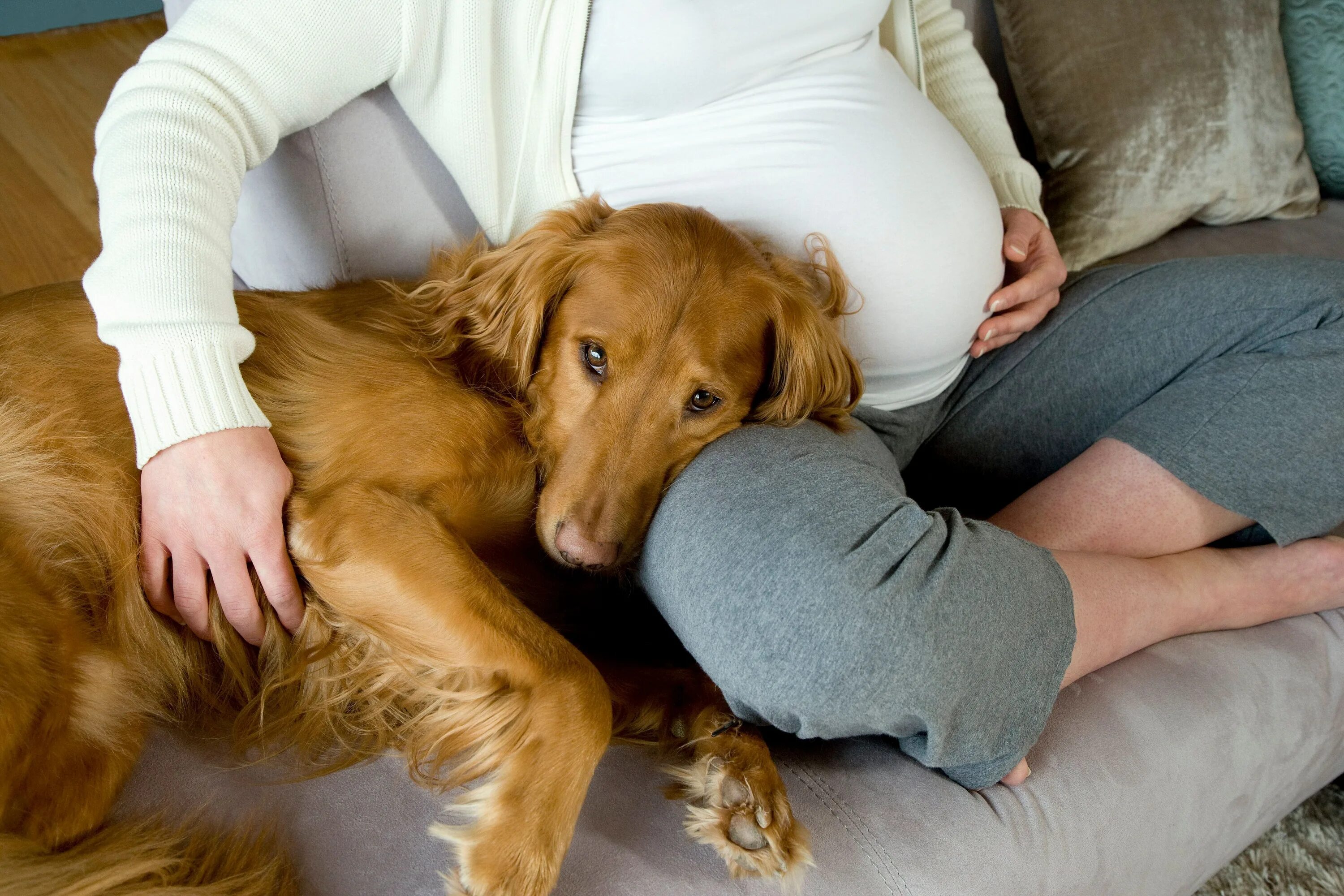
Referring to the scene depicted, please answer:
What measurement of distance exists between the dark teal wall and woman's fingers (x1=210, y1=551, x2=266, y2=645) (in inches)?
106

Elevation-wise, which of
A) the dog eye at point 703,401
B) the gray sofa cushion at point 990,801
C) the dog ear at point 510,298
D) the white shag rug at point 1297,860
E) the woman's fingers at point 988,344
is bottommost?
the white shag rug at point 1297,860

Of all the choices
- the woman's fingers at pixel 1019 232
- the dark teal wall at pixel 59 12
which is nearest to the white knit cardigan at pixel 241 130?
the woman's fingers at pixel 1019 232

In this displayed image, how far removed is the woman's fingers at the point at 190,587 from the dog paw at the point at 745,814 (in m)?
0.69

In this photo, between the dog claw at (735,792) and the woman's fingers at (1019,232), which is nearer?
the dog claw at (735,792)

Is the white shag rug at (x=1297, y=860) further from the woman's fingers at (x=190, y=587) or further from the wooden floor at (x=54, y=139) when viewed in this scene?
the wooden floor at (x=54, y=139)

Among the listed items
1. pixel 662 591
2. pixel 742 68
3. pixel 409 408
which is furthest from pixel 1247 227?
pixel 409 408

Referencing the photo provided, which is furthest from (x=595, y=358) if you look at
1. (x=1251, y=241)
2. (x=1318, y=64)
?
(x=1318, y=64)

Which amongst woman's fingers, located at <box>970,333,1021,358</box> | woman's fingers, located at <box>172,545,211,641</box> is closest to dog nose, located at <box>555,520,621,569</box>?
woman's fingers, located at <box>172,545,211,641</box>

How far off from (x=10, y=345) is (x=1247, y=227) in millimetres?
3312

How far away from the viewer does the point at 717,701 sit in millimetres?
1434

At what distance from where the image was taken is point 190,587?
3.98 ft

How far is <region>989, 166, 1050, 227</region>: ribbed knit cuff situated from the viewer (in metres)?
2.13

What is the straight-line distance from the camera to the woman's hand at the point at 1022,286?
1.83 meters

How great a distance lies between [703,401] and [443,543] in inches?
18.9
